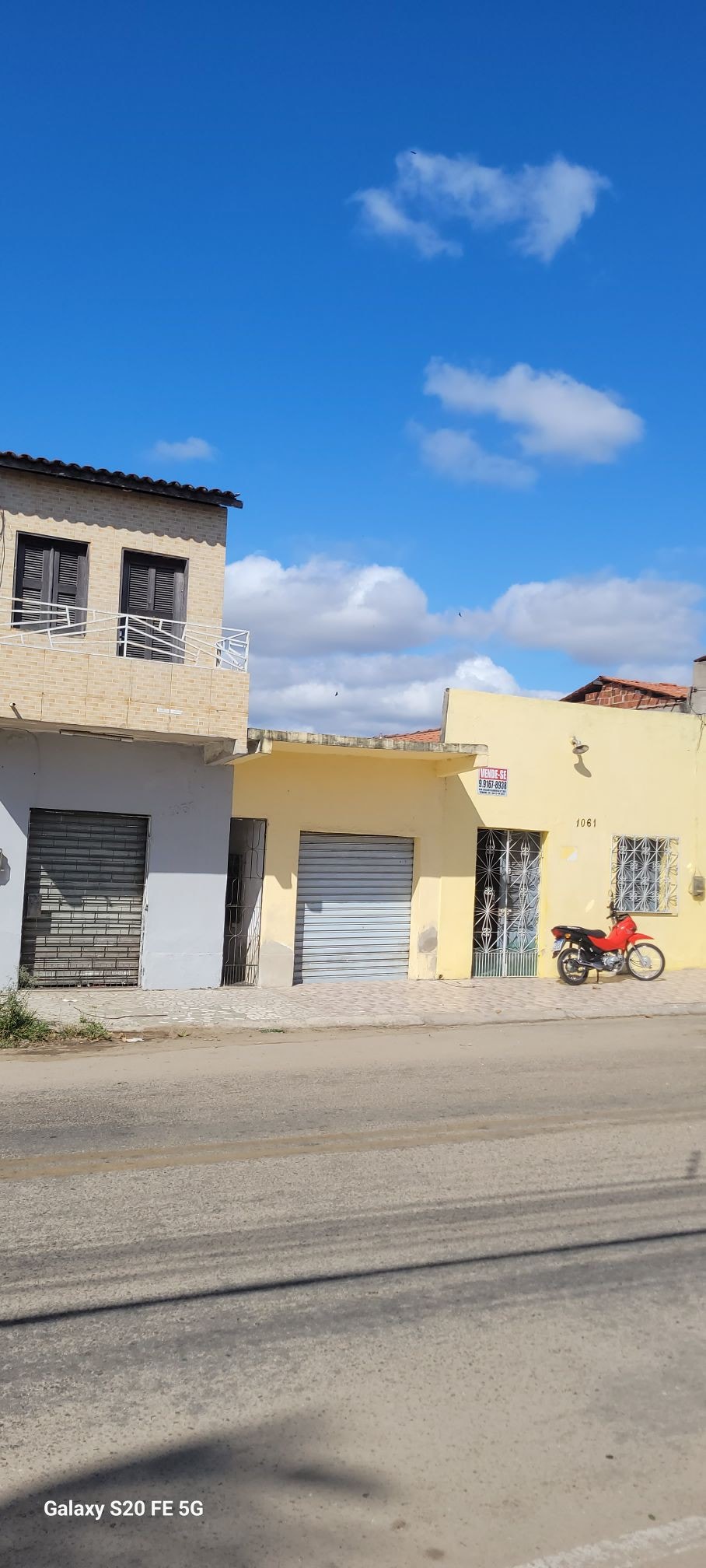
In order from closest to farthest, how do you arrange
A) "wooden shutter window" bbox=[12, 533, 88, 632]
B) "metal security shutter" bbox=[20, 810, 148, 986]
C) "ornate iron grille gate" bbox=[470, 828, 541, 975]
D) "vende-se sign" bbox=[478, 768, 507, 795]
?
"metal security shutter" bbox=[20, 810, 148, 986], "wooden shutter window" bbox=[12, 533, 88, 632], "vende-se sign" bbox=[478, 768, 507, 795], "ornate iron grille gate" bbox=[470, 828, 541, 975]

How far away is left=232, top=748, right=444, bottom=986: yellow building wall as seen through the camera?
1546 centimetres

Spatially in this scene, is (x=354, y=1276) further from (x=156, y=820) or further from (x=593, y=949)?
(x=593, y=949)

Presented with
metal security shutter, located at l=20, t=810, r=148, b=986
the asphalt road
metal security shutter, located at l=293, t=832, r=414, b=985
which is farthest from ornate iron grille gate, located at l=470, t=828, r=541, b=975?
the asphalt road

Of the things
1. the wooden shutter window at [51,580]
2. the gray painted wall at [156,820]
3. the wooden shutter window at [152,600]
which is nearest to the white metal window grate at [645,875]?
the gray painted wall at [156,820]

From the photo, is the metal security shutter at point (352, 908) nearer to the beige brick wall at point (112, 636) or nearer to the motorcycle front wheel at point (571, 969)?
the motorcycle front wheel at point (571, 969)

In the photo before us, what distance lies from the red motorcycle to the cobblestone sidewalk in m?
0.25

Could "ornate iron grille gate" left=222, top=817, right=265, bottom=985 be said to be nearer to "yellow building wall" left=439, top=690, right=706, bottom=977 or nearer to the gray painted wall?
the gray painted wall

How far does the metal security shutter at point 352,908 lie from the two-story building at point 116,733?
1.61 meters

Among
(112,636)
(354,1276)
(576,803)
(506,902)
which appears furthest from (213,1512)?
(576,803)

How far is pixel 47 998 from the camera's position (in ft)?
43.5

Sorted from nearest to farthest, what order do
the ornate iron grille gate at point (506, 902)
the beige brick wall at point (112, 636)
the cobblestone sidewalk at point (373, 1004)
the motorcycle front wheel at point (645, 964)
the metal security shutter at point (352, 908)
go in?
1. the cobblestone sidewalk at point (373, 1004)
2. the beige brick wall at point (112, 636)
3. the metal security shutter at point (352, 908)
4. the ornate iron grille gate at point (506, 902)
5. the motorcycle front wheel at point (645, 964)

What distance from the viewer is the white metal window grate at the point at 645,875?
60.6 ft

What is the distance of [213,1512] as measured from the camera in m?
3.35

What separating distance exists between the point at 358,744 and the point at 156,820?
293cm
